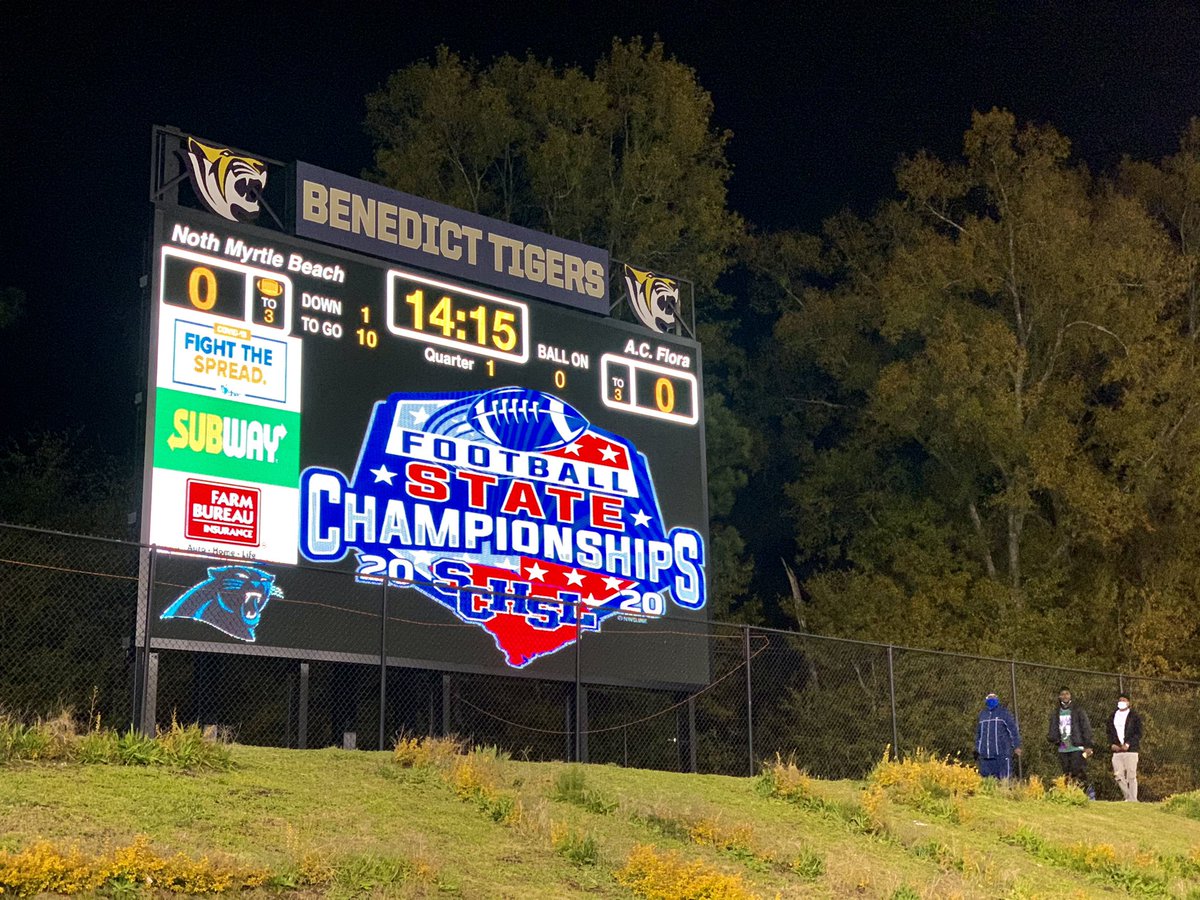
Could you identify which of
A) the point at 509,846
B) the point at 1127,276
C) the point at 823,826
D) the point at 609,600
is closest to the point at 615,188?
the point at 1127,276

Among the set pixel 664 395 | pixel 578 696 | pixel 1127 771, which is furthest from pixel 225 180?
pixel 1127 771

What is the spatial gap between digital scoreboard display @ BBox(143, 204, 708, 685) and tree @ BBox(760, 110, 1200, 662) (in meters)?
11.6

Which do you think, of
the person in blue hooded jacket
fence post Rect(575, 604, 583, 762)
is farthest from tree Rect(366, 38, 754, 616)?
fence post Rect(575, 604, 583, 762)

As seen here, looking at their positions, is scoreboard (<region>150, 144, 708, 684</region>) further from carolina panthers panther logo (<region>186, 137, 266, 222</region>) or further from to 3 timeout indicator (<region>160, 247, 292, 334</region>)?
carolina panthers panther logo (<region>186, 137, 266, 222</region>)

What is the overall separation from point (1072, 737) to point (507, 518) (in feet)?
23.7

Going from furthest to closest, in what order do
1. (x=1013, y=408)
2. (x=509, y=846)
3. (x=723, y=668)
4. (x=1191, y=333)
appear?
(x=1191, y=333) < (x=1013, y=408) < (x=723, y=668) < (x=509, y=846)

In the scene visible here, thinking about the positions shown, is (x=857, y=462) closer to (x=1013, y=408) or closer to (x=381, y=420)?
(x=1013, y=408)

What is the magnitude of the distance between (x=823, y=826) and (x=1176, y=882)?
9.77 ft

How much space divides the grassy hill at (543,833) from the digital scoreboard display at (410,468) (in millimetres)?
2379

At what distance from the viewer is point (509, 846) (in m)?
11.3

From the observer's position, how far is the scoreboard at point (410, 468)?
14.9 meters

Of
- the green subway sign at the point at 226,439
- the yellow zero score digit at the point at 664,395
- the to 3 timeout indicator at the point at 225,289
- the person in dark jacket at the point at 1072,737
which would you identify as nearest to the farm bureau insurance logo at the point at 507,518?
the green subway sign at the point at 226,439

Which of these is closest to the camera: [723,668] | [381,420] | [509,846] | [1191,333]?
[509,846]

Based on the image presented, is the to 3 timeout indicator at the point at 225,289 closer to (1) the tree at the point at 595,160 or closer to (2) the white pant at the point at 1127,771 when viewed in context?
(2) the white pant at the point at 1127,771
